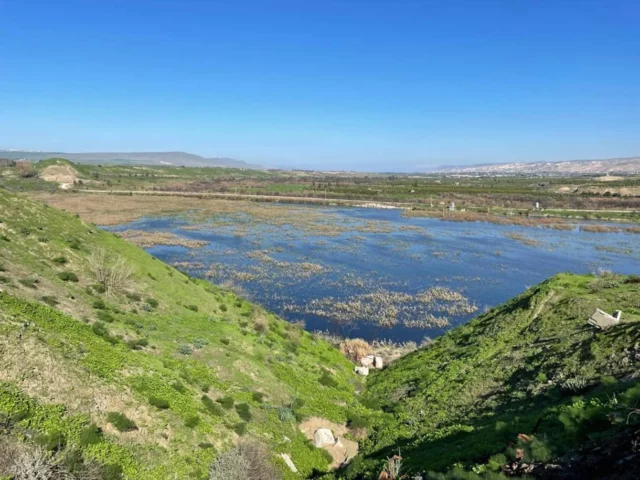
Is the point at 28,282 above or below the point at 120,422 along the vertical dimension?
above

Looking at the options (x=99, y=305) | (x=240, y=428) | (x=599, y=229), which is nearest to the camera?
(x=240, y=428)

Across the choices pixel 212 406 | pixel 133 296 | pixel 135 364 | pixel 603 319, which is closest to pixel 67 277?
pixel 133 296

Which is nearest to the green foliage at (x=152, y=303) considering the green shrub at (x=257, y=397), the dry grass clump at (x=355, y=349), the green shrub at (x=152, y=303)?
the green shrub at (x=152, y=303)

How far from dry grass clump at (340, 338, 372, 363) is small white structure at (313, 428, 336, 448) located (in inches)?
432

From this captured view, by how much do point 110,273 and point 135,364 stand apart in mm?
8042

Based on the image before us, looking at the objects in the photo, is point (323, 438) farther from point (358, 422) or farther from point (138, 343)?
point (138, 343)

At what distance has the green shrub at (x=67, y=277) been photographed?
1853 centimetres

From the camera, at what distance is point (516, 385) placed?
16.4 m

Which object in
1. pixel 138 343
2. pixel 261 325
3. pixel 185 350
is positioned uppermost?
pixel 138 343

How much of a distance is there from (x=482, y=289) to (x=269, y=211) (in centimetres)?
7422

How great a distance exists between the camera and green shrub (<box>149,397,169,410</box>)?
41.6ft

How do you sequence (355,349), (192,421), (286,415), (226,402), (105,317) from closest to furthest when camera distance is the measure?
(192,421)
(226,402)
(286,415)
(105,317)
(355,349)

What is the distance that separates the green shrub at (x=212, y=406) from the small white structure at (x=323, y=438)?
424cm

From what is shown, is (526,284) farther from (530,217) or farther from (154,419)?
(530,217)
